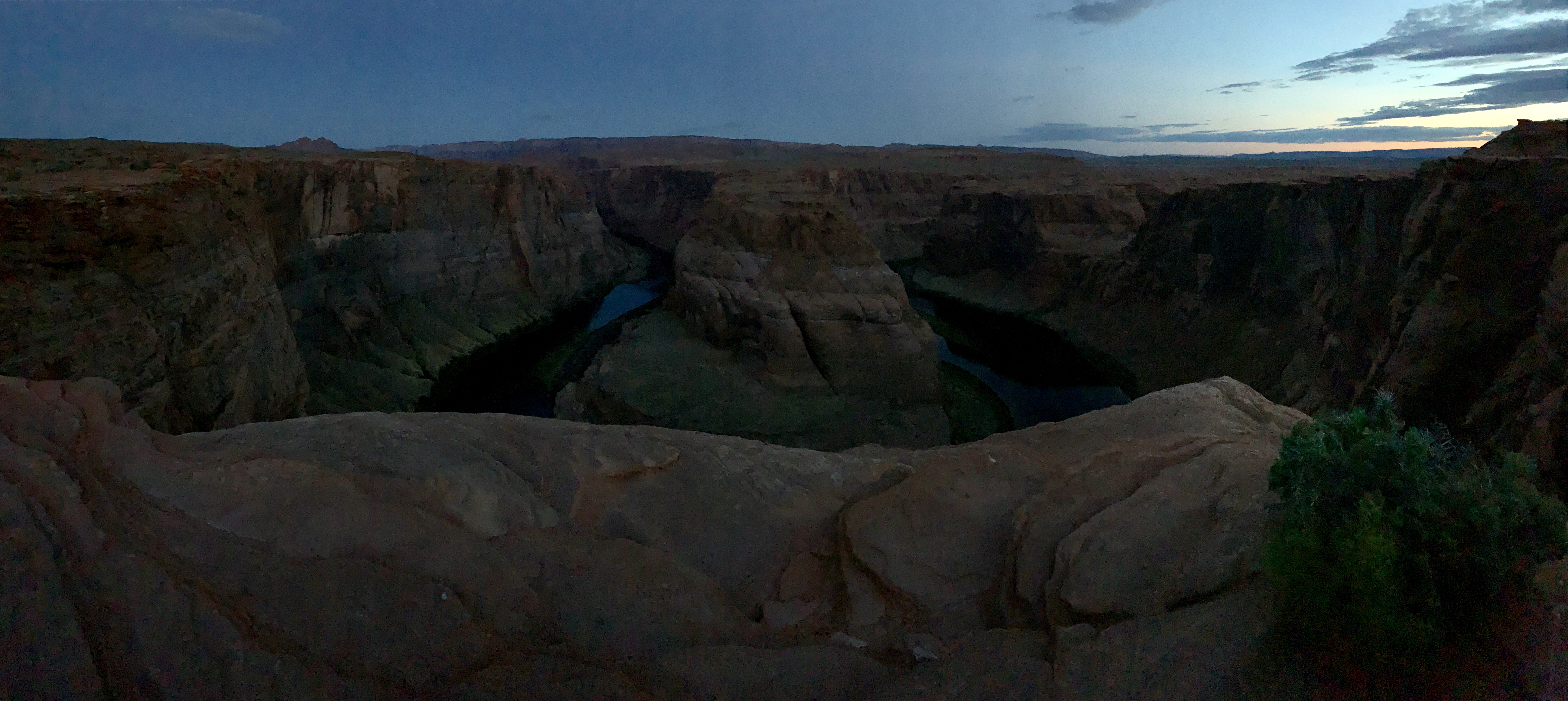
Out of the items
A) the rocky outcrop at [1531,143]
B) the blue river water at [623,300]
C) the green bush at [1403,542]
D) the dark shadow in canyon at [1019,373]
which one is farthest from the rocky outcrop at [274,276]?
the rocky outcrop at [1531,143]

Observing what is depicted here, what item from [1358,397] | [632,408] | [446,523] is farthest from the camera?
[632,408]

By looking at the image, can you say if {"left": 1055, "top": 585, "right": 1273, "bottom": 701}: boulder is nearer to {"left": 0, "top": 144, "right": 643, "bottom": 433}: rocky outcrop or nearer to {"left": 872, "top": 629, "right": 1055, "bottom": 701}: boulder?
{"left": 872, "top": 629, "right": 1055, "bottom": 701}: boulder

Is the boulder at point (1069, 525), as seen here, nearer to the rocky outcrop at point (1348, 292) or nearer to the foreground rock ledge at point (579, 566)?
the foreground rock ledge at point (579, 566)

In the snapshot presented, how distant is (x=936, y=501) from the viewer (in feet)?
30.8

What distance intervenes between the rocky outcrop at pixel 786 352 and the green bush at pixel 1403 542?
19.1 meters

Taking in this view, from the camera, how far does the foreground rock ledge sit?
515 centimetres

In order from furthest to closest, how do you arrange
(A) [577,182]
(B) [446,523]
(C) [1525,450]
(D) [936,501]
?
(A) [577,182], (C) [1525,450], (D) [936,501], (B) [446,523]

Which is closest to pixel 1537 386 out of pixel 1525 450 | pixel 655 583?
pixel 1525 450

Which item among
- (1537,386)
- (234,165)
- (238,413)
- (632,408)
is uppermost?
(234,165)

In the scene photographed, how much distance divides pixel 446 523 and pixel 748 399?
19.3 m

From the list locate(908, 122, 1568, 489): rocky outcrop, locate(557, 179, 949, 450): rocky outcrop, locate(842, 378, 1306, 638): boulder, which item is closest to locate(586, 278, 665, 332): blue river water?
locate(557, 179, 949, 450): rocky outcrop

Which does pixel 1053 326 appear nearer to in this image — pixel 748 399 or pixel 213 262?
pixel 748 399

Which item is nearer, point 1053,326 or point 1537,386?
point 1537,386

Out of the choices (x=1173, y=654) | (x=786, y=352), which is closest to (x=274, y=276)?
(x=786, y=352)
